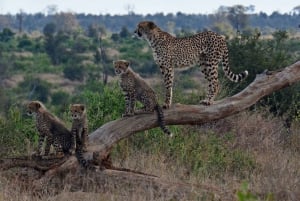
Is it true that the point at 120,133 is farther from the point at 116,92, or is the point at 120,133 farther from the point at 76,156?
the point at 116,92

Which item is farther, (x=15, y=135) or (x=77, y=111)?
(x=15, y=135)

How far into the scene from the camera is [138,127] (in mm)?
7238

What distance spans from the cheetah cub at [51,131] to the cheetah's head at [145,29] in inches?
59.2

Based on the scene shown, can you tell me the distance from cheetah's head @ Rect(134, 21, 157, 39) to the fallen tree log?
100 centimetres

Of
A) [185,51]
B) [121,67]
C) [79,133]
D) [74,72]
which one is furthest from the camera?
[74,72]

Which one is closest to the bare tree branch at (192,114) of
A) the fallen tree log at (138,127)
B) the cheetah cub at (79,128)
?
the fallen tree log at (138,127)

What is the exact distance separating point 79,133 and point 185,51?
164 cm

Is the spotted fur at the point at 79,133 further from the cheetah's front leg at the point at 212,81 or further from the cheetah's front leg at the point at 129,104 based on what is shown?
the cheetah's front leg at the point at 212,81

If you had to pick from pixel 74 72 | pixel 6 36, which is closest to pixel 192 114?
pixel 74 72

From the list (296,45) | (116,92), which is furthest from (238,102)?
(296,45)

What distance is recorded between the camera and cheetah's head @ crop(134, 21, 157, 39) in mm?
7902

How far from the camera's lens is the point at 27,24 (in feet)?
316

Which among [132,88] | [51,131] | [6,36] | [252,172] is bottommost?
[6,36]

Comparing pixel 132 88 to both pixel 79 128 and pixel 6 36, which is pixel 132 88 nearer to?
pixel 79 128
